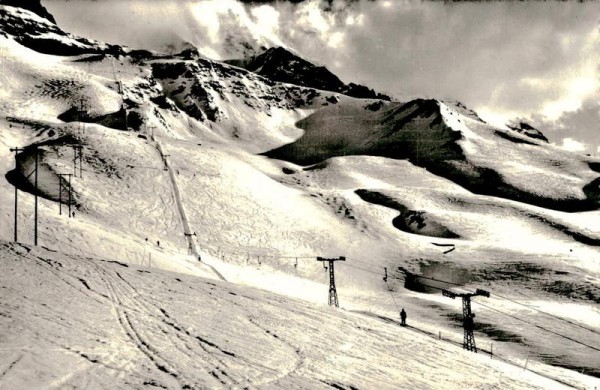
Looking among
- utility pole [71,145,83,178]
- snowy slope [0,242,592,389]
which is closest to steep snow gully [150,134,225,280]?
utility pole [71,145,83,178]

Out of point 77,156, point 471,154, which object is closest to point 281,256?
point 77,156

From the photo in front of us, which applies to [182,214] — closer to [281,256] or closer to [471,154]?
[281,256]

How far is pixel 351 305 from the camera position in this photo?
52469 millimetres

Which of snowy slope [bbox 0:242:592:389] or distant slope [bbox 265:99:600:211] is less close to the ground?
distant slope [bbox 265:99:600:211]

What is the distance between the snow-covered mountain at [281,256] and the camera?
42.1ft

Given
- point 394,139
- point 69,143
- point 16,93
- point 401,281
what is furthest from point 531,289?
point 16,93

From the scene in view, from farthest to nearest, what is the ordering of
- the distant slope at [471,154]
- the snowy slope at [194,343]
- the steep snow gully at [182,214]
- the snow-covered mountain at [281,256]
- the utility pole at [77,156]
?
1. the distant slope at [471,154]
2. the utility pole at [77,156]
3. the steep snow gully at [182,214]
4. the snow-covered mountain at [281,256]
5. the snowy slope at [194,343]

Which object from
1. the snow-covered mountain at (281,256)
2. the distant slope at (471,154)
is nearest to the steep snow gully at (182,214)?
the snow-covered mountain at (281,256)

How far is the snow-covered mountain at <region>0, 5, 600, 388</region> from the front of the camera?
42.1 feet

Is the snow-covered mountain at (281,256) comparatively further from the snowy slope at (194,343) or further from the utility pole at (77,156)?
the utility pole at (77,156)

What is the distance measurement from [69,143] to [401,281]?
181ft

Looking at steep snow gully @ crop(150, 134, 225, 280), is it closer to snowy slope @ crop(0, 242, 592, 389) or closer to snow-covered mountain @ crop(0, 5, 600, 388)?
snow-covered mountain @ crop(0, 5, 600, 388)

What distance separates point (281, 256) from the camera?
6556 cm

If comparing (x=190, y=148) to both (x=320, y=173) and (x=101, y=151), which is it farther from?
(x=320, y=173)
